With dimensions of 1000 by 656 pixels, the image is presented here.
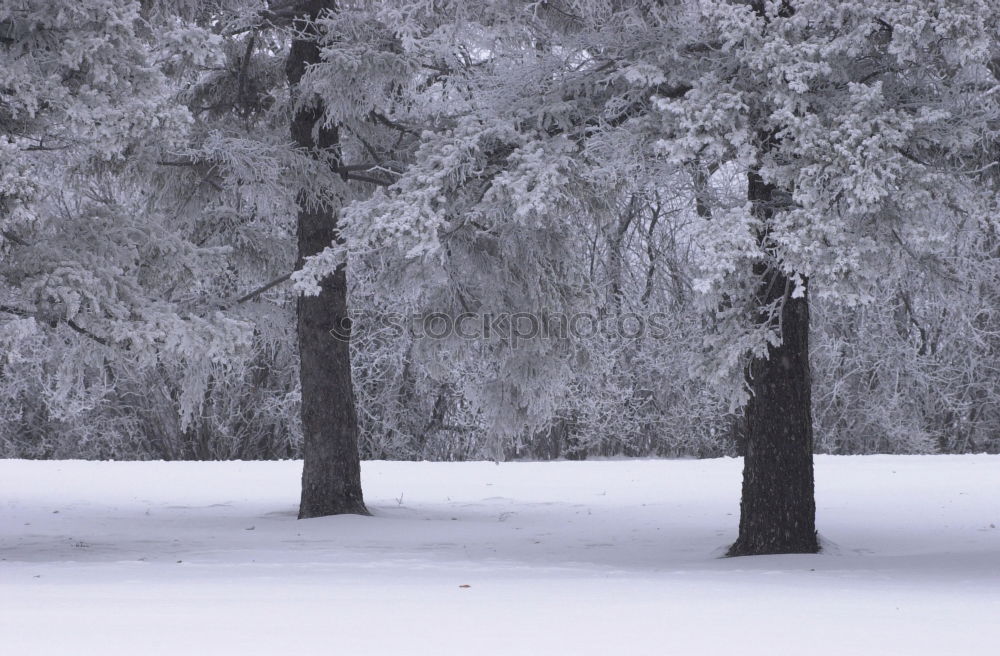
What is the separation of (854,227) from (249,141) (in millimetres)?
5712

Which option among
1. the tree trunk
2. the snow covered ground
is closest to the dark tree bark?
the snow covered ground

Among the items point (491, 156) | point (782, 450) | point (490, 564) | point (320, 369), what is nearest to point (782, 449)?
point (782, 450)

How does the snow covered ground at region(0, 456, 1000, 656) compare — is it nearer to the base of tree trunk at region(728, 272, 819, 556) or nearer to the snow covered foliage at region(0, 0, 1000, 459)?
the base of tree trunk at region(728, 272, 819, 556)

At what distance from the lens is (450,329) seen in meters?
12.6

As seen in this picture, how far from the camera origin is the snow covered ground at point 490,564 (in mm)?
5844

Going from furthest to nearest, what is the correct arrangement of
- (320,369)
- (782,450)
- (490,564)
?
(320,369)
(782,450)
(490,564)

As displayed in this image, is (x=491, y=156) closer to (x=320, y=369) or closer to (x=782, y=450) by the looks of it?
(x=782, y=450)

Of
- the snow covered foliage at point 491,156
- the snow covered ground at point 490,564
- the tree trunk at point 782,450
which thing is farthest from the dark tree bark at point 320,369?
the tree trunk at point 782,450

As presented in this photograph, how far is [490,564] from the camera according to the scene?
31.1 feet

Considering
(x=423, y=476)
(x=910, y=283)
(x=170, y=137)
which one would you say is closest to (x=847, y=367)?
(x=910, y=283)

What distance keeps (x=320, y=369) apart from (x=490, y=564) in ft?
13.0

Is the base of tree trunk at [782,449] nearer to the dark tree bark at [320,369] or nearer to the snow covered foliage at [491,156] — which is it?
the snow covered foliage at [491,156]

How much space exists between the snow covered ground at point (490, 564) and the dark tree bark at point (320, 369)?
418 millimetres

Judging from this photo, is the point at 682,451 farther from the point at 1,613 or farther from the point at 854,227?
the point at 1,613
